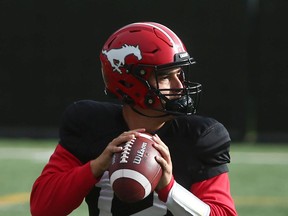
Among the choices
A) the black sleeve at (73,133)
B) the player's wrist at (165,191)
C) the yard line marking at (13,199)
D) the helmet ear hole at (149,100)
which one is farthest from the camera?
the yard line marking at (13,199)

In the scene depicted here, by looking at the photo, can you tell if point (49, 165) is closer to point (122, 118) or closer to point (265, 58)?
point (122, 118)

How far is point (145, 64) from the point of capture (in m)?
3.20

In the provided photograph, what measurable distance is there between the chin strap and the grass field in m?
3.24

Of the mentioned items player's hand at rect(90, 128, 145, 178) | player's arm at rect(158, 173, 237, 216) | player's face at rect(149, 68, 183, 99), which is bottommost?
player's arm at rect(158, 173, 237, 216)

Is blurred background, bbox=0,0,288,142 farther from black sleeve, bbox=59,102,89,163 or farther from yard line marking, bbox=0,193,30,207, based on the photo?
black sleeve, bbox=59,102,89,163

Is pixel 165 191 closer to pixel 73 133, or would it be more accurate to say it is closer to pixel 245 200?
pixel 73 133

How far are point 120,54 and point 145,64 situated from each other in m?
0.11

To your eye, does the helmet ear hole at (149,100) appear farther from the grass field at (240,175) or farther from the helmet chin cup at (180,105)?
the grass field at (240,175)

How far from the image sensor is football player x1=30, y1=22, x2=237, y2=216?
315 cm

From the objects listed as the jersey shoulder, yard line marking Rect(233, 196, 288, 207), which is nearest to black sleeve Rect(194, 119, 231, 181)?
the jersey shoulder

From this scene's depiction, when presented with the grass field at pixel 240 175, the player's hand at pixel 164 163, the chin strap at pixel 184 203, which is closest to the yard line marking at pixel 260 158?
the grass field at pixel 240 175

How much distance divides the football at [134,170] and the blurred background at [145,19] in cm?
728

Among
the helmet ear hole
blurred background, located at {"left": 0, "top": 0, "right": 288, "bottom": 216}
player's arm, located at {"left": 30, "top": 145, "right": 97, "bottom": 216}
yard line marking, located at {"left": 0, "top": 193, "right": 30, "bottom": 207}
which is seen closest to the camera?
player's arm, located at {"left": 30, "top": 145, "right": 97, "bottom": 216}

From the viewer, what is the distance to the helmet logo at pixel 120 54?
323cm
